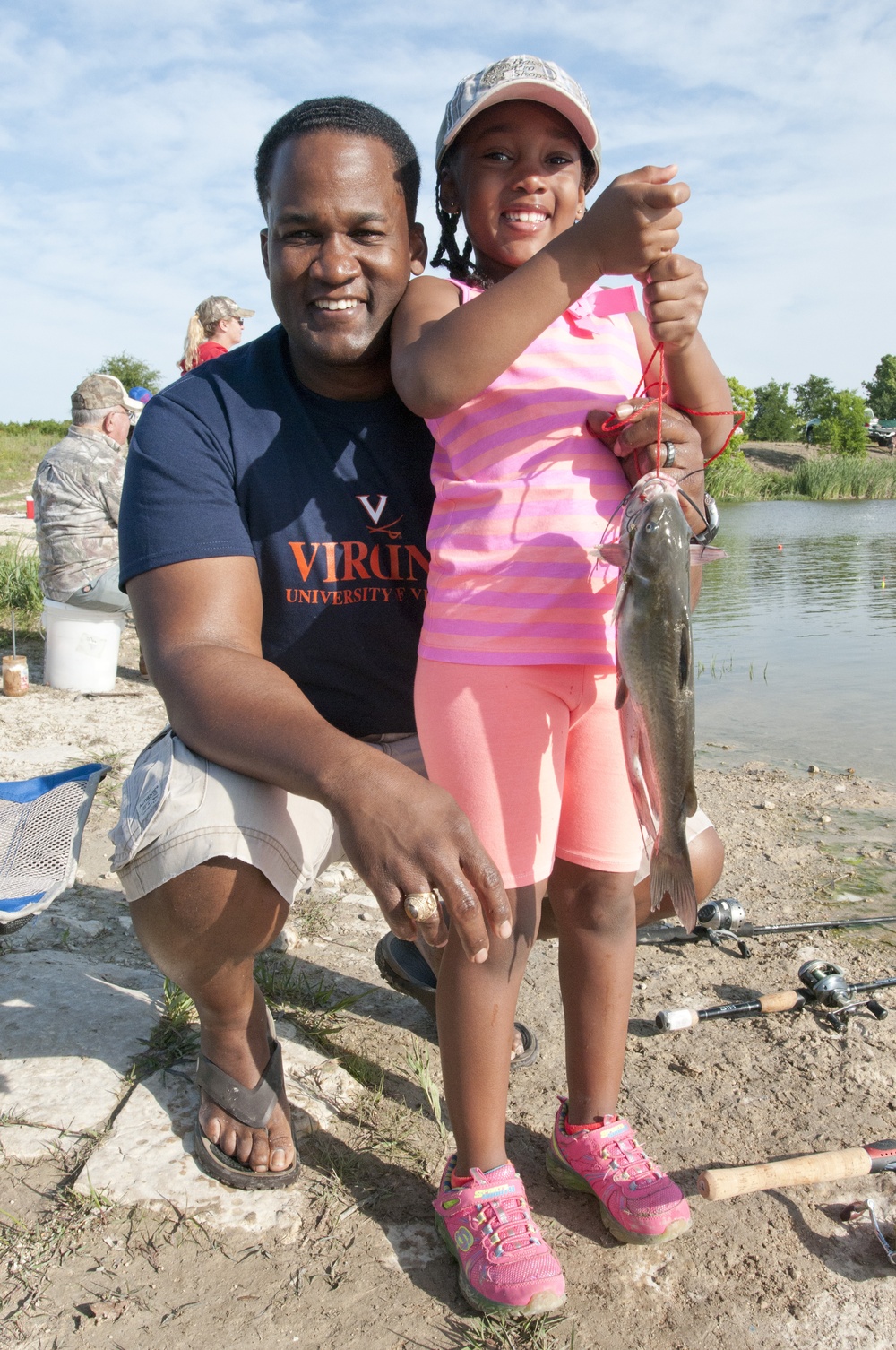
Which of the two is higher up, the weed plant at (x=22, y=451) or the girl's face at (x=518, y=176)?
the weed plant at (x=22, y=451)

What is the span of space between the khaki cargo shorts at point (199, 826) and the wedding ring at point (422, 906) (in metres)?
0.45

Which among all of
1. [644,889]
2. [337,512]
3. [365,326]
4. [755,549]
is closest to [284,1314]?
[644,889]

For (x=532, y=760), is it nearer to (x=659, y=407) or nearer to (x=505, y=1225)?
(x=659, y=407)

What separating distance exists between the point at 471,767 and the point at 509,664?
26 centimetres

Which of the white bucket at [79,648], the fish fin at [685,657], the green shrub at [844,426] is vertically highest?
the green shrub at [844,426]

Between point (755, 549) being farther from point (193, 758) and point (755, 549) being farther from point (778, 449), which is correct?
point (778, 449)

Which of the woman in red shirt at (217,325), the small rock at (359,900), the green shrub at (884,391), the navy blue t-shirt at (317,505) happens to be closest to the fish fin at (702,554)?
the navy blue t-shirt at (317,505)

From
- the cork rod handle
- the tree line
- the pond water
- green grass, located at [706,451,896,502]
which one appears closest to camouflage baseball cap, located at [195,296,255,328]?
the pond water

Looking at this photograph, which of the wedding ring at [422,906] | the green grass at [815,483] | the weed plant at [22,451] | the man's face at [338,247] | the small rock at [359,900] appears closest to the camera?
the wedding ring at [422,906]

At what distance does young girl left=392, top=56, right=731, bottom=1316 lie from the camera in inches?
81.7

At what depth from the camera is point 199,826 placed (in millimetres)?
2277

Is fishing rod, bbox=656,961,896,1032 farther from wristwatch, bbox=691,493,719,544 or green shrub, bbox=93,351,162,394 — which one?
green shrub, bbox=93,351,162,394

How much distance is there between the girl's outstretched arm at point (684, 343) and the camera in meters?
2.05

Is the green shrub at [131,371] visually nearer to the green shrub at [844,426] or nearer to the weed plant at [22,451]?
the weed plant at [22,451]
